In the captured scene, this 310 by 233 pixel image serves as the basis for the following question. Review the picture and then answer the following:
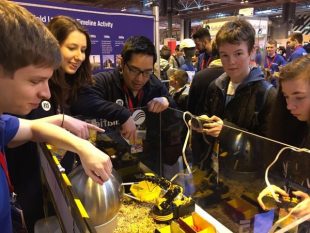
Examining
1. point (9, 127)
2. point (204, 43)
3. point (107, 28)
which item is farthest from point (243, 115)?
point (204, 43)

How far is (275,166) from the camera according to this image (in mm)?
929

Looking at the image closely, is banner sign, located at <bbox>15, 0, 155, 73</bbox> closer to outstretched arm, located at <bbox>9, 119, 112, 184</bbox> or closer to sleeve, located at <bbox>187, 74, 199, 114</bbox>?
sleeve, located at <bbox>187, 74, 199, 114</bbox>

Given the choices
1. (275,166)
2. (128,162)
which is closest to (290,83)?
(275,166)

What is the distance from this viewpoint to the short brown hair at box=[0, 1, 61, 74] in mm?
564

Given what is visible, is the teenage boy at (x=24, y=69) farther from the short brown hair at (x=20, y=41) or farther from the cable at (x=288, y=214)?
the cable at (x=288, y=214)

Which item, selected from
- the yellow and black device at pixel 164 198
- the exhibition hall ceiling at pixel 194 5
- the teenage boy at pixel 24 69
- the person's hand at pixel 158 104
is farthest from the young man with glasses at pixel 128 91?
the exhibition hall ceiling at pixel 194 5

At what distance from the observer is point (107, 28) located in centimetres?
239

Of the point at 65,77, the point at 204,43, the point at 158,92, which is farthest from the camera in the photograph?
the point at 204,43

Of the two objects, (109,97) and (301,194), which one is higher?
(109,97)

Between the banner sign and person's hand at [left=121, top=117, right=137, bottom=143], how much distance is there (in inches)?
46.2

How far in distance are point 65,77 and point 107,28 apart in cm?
125

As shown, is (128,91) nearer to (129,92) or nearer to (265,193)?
(129,92)

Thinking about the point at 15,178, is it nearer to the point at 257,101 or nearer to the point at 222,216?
the point at 222,216

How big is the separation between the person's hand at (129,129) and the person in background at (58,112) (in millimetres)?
208
